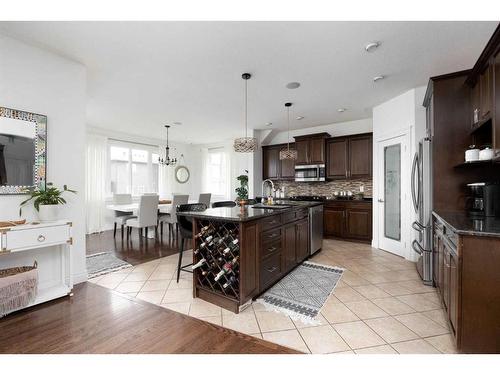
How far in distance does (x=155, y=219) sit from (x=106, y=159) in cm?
254

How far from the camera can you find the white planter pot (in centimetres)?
225

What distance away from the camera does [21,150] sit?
2275mm

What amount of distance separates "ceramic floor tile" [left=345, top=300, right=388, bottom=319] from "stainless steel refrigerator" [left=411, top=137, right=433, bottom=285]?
3.13ft

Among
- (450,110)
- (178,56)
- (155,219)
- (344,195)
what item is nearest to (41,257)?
(155,219)

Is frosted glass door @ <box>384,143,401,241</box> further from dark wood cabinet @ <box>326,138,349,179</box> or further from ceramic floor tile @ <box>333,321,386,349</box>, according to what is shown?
ceramic floor tile @ <box>333,321,386,349</box>

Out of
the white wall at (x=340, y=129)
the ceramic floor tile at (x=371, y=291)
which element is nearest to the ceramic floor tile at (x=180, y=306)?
the ceramic floor tile at (x=371, y=291)

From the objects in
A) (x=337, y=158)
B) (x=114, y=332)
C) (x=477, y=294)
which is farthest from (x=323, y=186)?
(x=114, y=332)

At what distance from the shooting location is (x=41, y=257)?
2.39 m

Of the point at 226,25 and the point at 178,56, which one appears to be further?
the point at 178,56

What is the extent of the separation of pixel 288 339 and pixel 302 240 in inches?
65.7

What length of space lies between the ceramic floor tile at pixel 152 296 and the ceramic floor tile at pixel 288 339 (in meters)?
1.16

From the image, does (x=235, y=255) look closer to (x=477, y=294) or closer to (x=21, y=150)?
(x=477, y=294)

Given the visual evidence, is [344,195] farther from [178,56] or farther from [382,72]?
[178,56]
